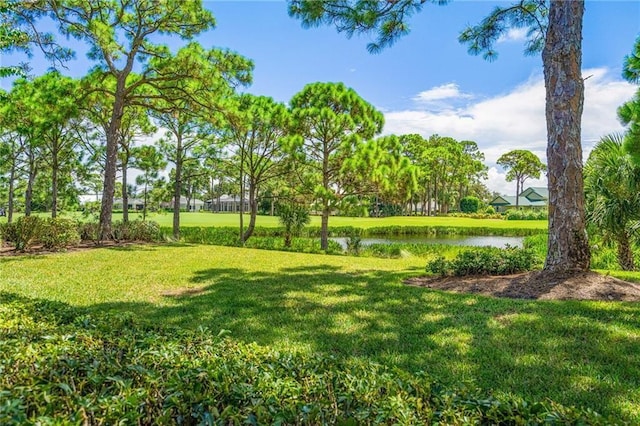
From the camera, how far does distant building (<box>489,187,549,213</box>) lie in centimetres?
6469

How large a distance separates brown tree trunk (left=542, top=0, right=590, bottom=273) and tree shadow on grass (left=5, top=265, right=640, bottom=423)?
1143 mm

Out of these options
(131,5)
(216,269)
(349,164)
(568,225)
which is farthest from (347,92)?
(568,225)

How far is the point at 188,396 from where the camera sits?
168cm

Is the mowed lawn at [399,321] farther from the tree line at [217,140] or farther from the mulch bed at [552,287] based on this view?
the tree line at [217,140]

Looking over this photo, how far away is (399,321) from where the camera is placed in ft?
14.0

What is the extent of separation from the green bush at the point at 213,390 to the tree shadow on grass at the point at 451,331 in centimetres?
45

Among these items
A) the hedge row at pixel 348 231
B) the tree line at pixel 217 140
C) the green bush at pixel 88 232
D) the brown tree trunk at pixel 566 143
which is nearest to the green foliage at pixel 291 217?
the tree line at pixel 217 140

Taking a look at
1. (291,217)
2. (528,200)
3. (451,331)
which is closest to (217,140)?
(291,217)

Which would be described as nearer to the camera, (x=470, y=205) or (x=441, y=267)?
(x=441, y=267)

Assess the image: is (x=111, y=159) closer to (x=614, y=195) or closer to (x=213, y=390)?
(x=213, y=390)

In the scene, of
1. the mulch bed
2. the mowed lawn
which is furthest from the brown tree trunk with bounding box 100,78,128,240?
the mulch bed

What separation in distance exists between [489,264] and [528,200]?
2692 inches

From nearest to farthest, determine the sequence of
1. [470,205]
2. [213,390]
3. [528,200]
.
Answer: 1. [213,390]
2. [470,205]
3. [528,200]

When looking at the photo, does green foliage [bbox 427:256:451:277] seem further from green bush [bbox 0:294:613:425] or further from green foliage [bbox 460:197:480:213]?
green foliage [bbox 460:197:480:213]
